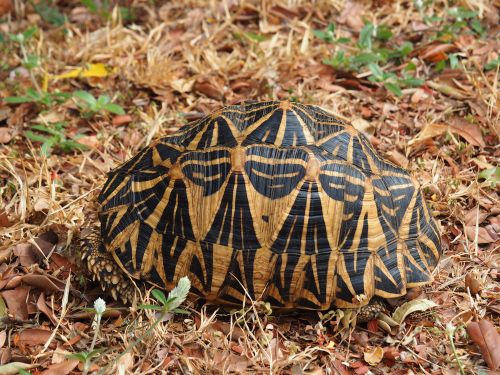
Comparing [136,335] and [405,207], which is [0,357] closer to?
[136,335]

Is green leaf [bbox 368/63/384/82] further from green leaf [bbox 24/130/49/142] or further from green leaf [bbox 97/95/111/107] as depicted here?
green leaf [bbox 24/130/49/142]

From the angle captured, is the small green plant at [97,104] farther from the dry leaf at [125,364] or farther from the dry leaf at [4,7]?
the dry leaf at [125,364]

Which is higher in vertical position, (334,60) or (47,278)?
(334,60)

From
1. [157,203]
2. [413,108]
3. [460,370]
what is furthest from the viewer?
[413,108]

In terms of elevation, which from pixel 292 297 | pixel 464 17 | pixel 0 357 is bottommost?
pixel 0 357

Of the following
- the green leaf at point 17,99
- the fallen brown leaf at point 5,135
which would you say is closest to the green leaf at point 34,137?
the fallen brown leaf at point 5,135

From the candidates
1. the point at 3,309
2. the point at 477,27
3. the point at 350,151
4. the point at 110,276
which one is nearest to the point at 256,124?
the point at 350,151

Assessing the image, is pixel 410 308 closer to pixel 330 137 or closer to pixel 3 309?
pixel 330 137

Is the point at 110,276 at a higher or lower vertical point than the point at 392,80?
lower

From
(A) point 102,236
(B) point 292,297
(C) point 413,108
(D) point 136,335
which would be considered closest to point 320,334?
(B) point 292,297
